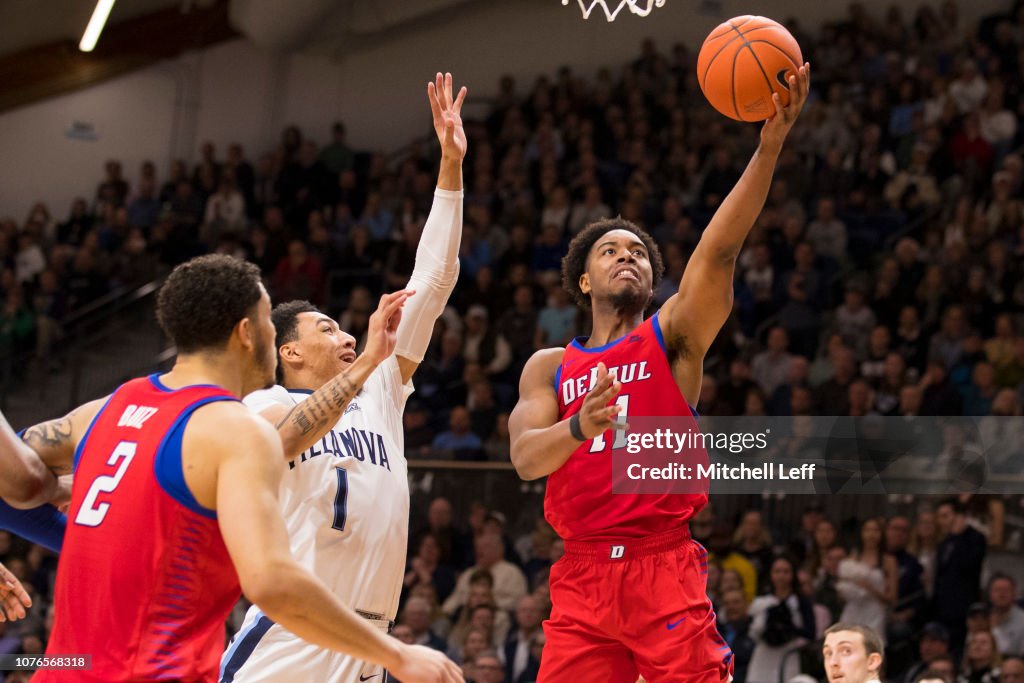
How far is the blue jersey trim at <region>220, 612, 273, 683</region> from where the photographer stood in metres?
4.24

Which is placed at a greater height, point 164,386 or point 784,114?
point 784,114

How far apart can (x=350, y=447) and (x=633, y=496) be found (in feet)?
3.47

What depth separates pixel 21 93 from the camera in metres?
16.3

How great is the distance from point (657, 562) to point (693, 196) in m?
9.48

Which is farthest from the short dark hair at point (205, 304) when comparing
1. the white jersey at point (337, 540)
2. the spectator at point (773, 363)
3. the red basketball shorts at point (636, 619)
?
the spectator at point (773, 363)

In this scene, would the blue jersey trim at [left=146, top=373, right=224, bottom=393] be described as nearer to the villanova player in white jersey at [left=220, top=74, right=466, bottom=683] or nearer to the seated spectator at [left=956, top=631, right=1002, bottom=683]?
the villanova player in white jersey at [left=220, top=74, right=466, bottom=683]

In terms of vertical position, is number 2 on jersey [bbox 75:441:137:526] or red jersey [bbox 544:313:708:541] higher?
red jersey [bbox 544:313:708:541]

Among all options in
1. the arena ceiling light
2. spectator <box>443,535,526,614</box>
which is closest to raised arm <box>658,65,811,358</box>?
spectator <box>443,535,526,614</box>

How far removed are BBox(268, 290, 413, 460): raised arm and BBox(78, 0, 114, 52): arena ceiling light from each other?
554 inches

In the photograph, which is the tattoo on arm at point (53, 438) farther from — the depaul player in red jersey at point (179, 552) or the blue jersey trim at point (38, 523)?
the depaul player in red jersey at point (179, 552)

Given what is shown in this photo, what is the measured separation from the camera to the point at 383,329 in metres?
3.82

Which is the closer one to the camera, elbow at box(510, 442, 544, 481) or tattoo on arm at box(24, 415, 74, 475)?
tattoo on arm at box(24, 415, 74, 475)

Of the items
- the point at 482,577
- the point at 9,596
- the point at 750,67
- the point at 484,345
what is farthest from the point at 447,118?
the point at 484,345

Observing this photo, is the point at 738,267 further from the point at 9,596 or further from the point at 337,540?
the point at 9,596
